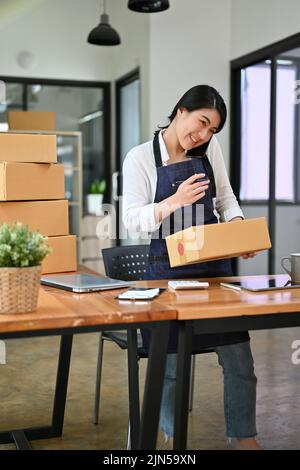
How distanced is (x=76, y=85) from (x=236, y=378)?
5665 mm

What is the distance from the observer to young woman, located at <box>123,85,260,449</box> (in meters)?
Result: 2.20

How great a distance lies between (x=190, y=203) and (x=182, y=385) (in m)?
0.65

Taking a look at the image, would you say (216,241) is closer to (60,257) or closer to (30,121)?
(60,257)

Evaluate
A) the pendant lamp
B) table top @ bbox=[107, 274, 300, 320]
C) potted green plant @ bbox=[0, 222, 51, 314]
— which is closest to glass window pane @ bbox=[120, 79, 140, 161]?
the pendant lamp

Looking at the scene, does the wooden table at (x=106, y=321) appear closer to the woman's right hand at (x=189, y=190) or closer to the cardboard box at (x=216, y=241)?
the cardboard box at (x=216, y=241)

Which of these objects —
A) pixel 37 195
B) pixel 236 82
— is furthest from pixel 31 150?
pixel 236 82

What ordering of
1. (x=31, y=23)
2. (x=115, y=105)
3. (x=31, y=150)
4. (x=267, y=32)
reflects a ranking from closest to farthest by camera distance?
(x=31, y=150), (x=267, y=32), (x=31, y=23), (x=115, y=105)

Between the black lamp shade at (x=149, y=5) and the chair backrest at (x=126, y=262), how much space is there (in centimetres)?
255

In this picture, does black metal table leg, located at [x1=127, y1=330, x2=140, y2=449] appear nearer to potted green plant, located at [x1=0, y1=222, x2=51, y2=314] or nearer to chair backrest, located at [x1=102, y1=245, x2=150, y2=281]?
chair backrest, located at [x1=102, y1=245, x2=150, y2=281]

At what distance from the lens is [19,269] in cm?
166

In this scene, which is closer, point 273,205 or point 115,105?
point 273,205

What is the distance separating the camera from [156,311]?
5.60 feet

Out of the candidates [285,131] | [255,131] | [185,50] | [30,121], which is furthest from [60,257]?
[185,50]

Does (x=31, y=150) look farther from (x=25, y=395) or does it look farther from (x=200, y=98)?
(x=25, y=395)
